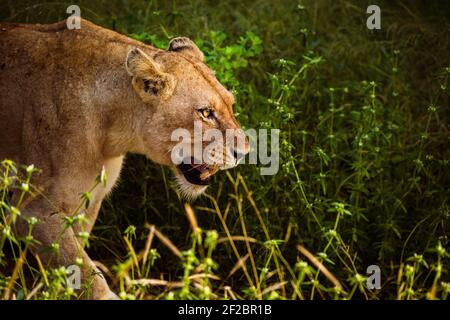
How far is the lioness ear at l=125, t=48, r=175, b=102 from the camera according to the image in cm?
528

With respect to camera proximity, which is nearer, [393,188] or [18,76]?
[18,76]

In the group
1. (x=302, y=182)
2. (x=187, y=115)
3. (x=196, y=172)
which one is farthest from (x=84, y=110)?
(x=302, y=182)

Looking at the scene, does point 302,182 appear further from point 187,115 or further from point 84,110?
point 84,110

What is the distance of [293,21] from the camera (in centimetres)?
852

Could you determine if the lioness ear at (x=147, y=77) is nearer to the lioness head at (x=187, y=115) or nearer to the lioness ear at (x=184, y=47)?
the lioness head at (x=187, y=115)

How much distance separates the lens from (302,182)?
19.4 ft

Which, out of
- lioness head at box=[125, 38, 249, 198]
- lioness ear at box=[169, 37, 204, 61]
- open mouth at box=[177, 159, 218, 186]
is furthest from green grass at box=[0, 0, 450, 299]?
lioness ear at box=[169, 37, 204, 61]

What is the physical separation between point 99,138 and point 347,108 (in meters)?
2.77

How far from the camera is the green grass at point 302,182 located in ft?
19.9

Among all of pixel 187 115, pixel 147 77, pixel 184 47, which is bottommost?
pixel 187 115

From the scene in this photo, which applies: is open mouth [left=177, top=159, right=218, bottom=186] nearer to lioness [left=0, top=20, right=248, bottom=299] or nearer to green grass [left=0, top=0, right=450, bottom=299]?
lioness [left=0, top=20, right=248, bottom=299]

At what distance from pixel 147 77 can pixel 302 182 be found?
4.44 feet
